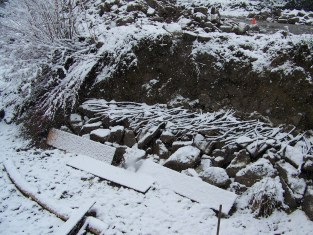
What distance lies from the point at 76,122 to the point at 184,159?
6.84ft

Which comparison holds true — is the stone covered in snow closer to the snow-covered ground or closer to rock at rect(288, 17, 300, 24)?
the snow-covered ground

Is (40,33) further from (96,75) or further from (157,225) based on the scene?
(157,225)

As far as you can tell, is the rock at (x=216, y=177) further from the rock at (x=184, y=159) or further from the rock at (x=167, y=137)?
the rock at (x=167, y=137)

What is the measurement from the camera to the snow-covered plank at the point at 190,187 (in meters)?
3.38

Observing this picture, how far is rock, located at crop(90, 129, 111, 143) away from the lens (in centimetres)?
449

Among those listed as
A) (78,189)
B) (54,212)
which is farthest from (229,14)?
(54,212)

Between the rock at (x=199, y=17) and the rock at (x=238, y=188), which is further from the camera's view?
the rock at (x=199, y=17)

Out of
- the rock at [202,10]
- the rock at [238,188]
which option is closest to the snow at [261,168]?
the rock at [238,188]

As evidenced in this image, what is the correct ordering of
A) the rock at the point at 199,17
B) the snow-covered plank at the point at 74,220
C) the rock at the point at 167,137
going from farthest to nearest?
1. the rock at the point at 199,17
2. the rock at the point at 167,137
3. the snow-covered plank at the point at 74,220

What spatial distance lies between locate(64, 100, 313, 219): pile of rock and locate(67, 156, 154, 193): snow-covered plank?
282 millimetres

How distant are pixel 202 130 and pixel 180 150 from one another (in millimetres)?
440

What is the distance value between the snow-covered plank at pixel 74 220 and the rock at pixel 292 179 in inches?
92.4

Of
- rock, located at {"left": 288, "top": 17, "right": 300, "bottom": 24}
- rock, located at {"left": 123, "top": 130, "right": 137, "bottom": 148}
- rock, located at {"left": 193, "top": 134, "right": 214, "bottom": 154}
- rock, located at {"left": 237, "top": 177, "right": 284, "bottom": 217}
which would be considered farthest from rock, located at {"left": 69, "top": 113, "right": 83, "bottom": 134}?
rock, located at {"left": 288, "top": 17, "right": 300, "bottom": 24}

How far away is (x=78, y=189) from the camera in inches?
152
